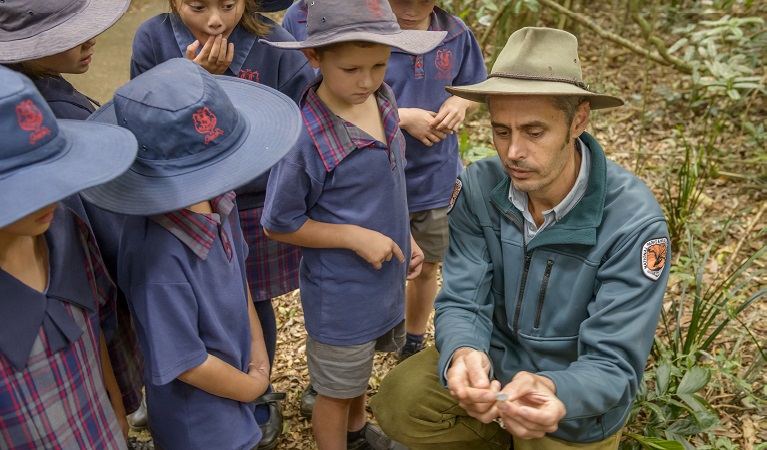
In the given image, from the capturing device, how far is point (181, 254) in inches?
68.6

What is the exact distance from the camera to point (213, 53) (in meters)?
2.37

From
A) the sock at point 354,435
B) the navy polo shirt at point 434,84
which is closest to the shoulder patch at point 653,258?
the navy polo shirt at point 434,84

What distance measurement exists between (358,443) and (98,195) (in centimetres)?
154

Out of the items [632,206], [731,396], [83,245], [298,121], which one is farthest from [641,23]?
[83,245]

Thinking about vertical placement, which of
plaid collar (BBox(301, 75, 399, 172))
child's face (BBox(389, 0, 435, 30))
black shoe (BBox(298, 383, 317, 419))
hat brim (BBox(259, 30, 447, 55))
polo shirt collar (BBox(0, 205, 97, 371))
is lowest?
black shoe (BBox(298, 383, 317, 419))

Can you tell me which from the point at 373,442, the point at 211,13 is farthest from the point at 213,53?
the point at 373,442

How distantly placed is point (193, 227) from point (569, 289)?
1.08m

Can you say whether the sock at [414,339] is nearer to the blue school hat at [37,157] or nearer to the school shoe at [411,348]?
the school shoe at [411,348]

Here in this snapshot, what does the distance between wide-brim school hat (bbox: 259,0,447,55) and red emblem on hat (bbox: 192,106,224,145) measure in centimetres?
50

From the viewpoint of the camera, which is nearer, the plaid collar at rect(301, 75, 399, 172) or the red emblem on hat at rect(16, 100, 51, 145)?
the red emblem on hat at rect(16, 100, 51, 145)

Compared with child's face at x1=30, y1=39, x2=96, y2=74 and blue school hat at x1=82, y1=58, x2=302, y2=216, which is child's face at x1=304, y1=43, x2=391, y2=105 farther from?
child's face at x1=30, y1=39, x2=96, y2=74

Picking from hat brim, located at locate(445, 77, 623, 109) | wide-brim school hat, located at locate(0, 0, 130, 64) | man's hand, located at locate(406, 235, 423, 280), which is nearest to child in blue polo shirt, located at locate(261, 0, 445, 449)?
man's hand, located at locate(406, 235, 423, 280)

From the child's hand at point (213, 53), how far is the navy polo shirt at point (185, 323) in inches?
24.1

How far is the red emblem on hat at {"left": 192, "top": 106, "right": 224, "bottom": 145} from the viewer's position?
1666mm
